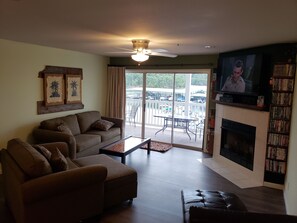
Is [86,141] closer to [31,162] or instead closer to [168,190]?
[168,190]

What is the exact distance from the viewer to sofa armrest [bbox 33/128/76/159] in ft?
13.2

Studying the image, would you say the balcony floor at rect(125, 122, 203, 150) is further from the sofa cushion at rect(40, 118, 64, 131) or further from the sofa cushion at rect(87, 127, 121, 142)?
the sofa cushion at rect(40, 118, 64, 131)

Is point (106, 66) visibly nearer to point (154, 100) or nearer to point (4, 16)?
point (154, 100)

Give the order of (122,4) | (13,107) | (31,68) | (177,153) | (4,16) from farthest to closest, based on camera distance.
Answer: (177,153) < (31,68) < (13,107) < (4,16) < (122,4)

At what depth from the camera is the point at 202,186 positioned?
148 inches

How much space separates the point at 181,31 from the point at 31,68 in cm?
302

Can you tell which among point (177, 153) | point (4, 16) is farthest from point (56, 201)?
point (177, 153)

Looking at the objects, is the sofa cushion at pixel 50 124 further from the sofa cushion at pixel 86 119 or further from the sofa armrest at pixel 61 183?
the sofa armrest at pixel 61 183

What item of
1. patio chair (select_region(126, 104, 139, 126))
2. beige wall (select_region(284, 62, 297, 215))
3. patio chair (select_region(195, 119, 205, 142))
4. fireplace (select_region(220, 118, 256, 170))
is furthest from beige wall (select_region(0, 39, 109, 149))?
beige wall (select_region(284, 62, 297, 215))

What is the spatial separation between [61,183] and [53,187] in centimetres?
8

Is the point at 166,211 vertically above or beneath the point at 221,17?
beneath

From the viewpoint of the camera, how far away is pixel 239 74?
4332 millimetres

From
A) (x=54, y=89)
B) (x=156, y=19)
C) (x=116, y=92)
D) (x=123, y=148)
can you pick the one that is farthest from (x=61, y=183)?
(x=116, y=92)

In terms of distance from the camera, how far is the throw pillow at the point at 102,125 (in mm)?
5340
